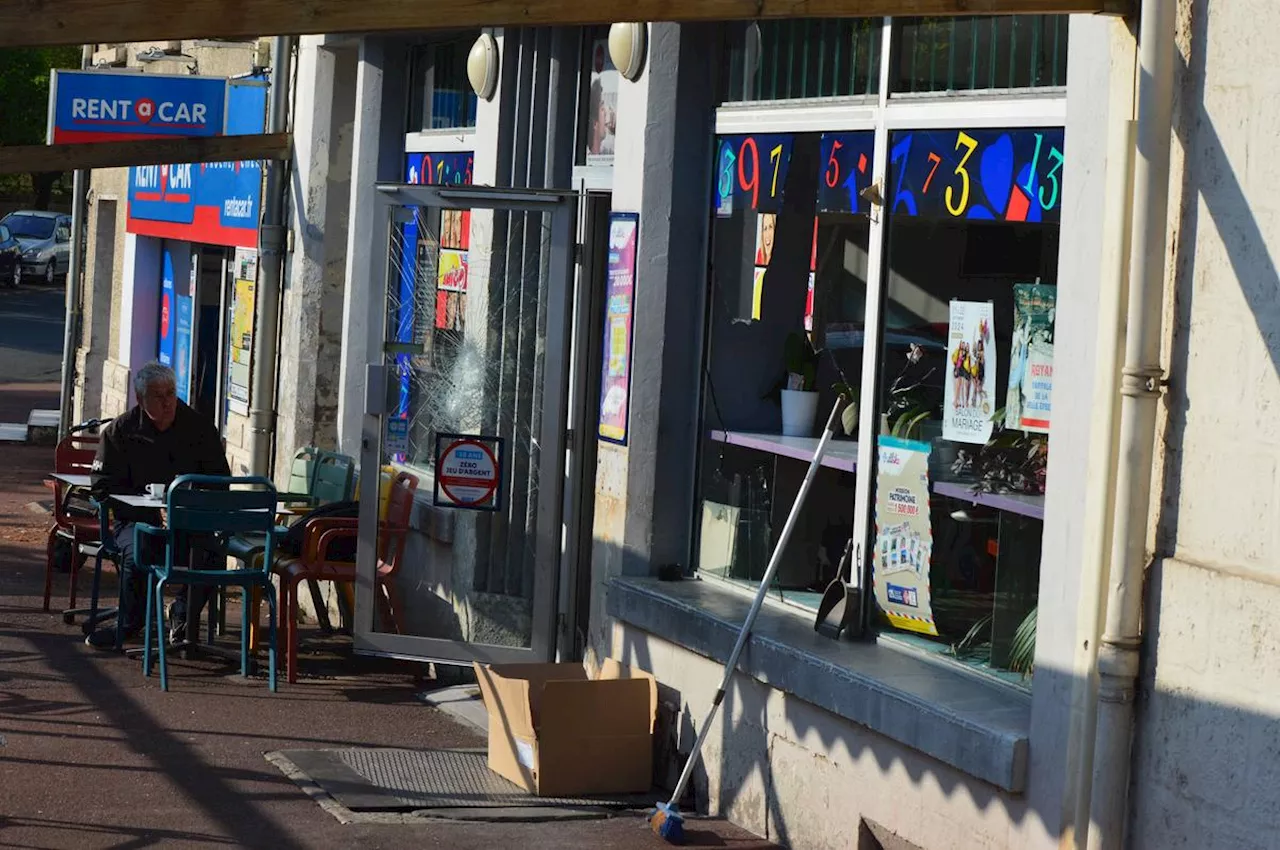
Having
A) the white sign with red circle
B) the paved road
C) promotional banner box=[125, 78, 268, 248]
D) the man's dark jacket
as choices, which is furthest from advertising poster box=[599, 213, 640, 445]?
the paved road

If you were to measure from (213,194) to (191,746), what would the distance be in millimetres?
6450

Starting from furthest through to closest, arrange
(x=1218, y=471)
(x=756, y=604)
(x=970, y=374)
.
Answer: (x=756, y=604), (x=970, y=374), (x=1218, y=471)

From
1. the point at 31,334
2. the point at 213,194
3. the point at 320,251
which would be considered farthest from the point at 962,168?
the point at 31,334

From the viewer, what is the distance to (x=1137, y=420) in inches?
191

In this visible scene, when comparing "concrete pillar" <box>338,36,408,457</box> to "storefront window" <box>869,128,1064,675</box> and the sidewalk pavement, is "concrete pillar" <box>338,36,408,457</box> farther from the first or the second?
"storefront window" <box>869,128,1064,675</box>

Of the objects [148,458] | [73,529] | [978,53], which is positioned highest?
[978,53]

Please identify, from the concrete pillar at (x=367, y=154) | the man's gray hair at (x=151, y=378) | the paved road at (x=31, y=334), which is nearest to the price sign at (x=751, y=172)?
the man's gray hair at (x=151, y=378)

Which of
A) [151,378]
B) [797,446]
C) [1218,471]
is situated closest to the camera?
[1218,471]

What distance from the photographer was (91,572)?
40.0ft

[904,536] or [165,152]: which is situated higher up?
[165,152]

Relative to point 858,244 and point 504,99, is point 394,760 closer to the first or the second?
point 858,244

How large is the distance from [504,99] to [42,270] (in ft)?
117

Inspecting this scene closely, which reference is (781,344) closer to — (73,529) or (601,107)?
(601,107)

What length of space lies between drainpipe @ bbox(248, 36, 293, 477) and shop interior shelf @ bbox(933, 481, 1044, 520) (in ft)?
21.5
